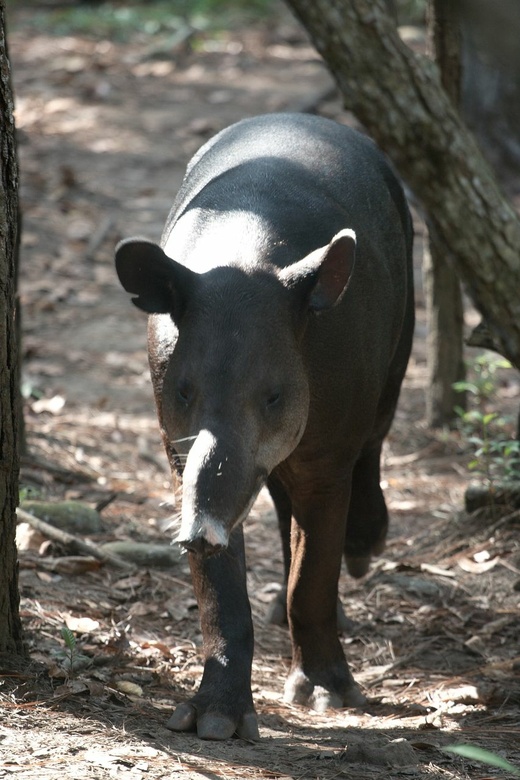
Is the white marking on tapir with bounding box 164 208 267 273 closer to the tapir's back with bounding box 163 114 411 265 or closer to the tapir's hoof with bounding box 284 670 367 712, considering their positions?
the tapir's back with bounding box 163 114 411 265

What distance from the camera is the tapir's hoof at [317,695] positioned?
12.6 ft

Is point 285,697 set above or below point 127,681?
below

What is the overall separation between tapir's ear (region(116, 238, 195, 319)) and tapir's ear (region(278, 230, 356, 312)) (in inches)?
13.6

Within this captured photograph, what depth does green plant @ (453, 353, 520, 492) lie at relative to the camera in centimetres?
521

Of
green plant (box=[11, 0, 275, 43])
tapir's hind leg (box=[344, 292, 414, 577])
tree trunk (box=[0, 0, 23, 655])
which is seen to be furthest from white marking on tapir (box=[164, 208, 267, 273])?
green plant (box=[11, 0, 275, 43])

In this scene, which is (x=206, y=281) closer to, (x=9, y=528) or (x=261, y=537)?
(x=9, y=528)

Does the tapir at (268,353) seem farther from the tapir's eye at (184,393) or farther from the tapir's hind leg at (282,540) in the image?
the tapir's hind leg at (282,540)

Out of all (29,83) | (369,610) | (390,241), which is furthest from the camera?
(29,83)

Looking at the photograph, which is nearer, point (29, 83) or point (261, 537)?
point (261, 537)

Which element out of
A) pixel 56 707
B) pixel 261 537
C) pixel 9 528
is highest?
pixel 9 528

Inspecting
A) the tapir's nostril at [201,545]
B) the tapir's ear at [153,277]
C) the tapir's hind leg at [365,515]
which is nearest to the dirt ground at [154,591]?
the tapir's hind leg at [365,515]

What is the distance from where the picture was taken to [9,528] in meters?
3.15

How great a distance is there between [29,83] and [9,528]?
→ 37.8 ft

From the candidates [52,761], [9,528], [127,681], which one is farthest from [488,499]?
[52,761]
